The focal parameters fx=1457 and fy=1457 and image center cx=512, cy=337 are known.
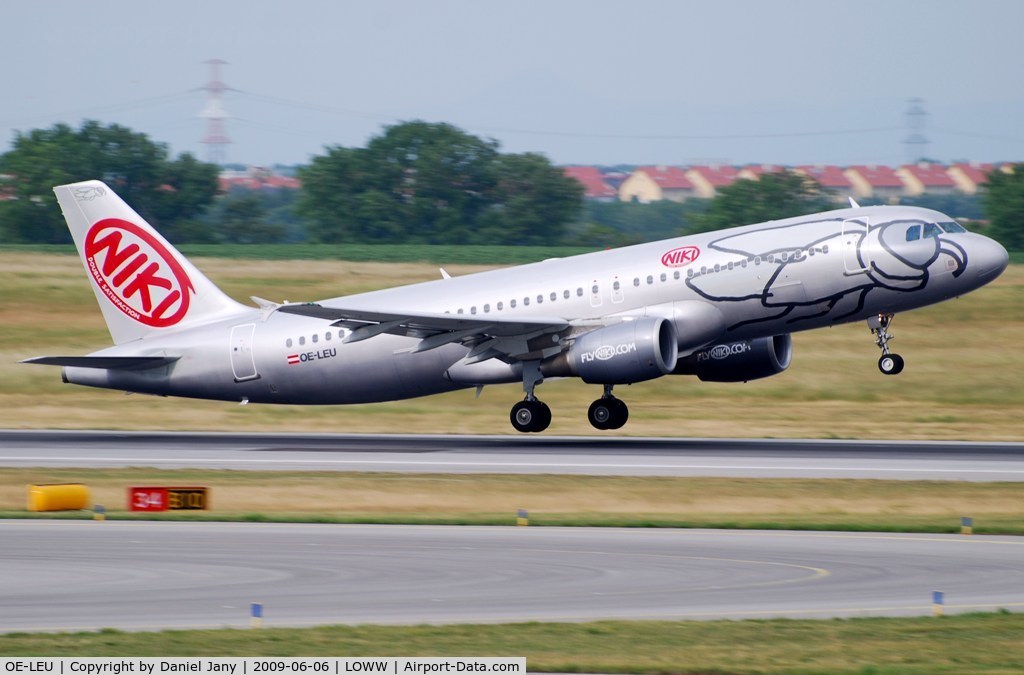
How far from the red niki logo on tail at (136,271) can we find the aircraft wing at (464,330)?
18.6ft

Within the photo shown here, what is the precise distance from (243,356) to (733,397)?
1966 cm

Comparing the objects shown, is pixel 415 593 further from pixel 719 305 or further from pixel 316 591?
pixel 719 305

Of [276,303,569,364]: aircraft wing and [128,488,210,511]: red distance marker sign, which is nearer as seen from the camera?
[128,488,210,511]: red distance marker sign

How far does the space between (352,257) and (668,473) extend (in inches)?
2049

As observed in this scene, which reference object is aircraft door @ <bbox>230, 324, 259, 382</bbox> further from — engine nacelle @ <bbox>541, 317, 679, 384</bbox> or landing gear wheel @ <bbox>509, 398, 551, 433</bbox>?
engine nacelle @ <bbox>541, 317, 679, 384</bbox>

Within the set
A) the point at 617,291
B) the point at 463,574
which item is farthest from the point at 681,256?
the point at 463,574

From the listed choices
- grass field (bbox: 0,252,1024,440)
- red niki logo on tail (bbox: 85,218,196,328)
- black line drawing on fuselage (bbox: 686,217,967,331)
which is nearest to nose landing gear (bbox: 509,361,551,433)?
grass field (bbox: 0,252,1024,440)

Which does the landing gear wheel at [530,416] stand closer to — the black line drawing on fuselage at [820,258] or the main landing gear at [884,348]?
the black line drawing on fuselage at [820,258]

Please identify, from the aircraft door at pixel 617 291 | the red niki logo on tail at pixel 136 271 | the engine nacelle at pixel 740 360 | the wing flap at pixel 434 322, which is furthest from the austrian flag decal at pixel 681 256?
the red niki logo on tail at pixel 136 271

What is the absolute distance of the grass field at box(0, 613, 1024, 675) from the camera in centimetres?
1545

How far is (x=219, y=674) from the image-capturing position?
14.4m

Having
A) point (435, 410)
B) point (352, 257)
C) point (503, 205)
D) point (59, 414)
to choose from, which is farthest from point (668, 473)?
point (503, 205)

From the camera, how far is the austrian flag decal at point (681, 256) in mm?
38438

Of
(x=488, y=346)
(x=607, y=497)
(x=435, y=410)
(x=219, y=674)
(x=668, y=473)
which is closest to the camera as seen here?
(x=219, y=674)
